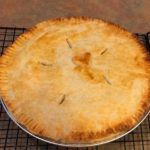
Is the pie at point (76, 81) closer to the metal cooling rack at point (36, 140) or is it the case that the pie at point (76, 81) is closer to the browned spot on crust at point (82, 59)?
the browned spot on crust at point (82, 59)

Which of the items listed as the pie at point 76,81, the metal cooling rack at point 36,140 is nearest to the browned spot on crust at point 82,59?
the pie at point 76,81

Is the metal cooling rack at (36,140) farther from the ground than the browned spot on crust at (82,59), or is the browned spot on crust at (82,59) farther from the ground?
the browned spot on crust at (82,59)

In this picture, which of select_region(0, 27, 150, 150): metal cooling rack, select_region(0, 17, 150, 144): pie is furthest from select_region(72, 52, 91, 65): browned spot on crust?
select_region(0, 27, 150, 150): metal cooling rack

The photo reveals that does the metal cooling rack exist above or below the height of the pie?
below

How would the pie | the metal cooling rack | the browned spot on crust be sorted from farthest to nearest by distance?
the metal cooling rack, the browned spot on crust, the pie

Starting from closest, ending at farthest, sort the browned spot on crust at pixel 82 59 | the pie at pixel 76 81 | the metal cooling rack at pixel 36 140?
the pie at pixel 76 81, the browned spot on crust at pixel 82 59, the metal cooling rack at pixel 36 140

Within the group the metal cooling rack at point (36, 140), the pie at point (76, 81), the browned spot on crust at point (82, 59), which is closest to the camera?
the pie at point (76, 81)

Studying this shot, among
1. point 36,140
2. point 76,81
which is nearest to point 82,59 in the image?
point 76,81

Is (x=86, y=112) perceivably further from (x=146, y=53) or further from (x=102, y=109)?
(x=146, y=53)

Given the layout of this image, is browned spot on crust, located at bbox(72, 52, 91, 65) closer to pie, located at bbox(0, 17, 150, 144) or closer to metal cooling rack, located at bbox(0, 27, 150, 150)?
pie, located at bbox(0, 17, 150, 144)
